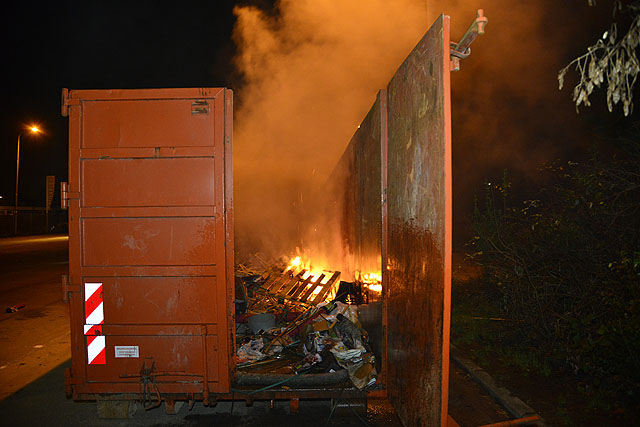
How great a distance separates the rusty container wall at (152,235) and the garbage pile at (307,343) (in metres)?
0.58

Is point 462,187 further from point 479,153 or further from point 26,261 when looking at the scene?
point 26,261

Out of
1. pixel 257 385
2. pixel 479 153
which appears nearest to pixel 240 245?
pixel 479 153

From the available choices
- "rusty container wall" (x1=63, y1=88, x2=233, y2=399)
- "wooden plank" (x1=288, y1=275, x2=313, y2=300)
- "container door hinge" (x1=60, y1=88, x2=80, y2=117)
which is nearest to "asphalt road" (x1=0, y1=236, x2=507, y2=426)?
"rusty container wall" (x1=63, y1=88, x2=233, y2=399)

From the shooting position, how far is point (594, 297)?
4.12m

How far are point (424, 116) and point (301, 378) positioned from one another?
2160 millimetres

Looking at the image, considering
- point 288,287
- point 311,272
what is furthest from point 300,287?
point 311,272

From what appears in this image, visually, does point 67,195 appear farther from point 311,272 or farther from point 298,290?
point 311,272

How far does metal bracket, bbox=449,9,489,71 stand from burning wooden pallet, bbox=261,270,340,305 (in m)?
3.75

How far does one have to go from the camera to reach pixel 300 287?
229 inches

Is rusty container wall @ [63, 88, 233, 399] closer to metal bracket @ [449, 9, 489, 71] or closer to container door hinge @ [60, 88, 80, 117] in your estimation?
container door hinge @ [60, 88, 80, 117]

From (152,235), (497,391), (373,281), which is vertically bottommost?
(497,391)

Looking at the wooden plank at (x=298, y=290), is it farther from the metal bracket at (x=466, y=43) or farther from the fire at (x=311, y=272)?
the metal bracket at (x=466, y=43)

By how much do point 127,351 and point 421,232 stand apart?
2.33m

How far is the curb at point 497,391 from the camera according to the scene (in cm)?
342
